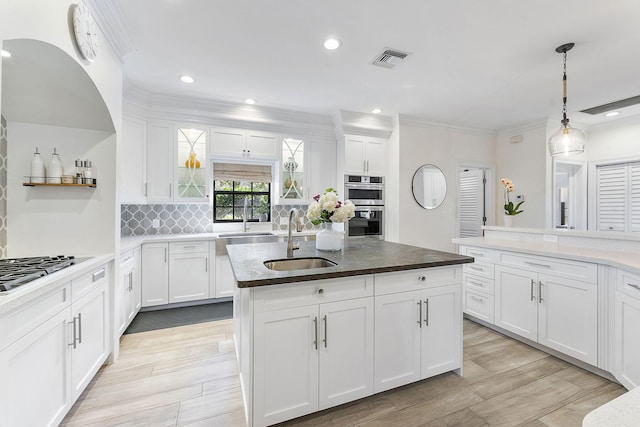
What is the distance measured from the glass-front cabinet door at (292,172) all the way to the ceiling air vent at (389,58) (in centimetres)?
186

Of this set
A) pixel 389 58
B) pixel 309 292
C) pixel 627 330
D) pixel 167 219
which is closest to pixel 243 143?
pixel 167 219

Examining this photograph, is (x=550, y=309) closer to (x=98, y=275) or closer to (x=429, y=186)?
(x=429, y=186)

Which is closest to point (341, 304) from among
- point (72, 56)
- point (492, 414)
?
point (492, 414)

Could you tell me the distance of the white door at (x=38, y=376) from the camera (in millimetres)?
1200

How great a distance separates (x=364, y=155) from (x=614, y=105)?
3387 mm

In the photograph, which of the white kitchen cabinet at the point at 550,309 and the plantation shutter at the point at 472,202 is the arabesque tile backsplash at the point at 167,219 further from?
the plantation shutter at the point at 472,202

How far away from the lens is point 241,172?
429 cm

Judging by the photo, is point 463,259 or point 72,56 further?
point 463,259

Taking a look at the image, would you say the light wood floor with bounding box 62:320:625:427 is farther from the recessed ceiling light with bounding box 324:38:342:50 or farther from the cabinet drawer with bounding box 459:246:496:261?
the recessed ceiling light with bounding box 324:38:342:50

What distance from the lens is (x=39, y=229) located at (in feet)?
6.88

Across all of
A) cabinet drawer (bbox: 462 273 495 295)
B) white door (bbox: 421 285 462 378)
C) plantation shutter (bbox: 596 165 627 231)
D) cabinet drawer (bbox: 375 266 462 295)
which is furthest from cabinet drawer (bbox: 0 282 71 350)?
plantation shutter (bbox: 596 165 627 231)

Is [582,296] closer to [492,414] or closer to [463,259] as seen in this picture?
[463,259]

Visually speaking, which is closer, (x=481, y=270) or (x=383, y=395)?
(x=383, y=395)

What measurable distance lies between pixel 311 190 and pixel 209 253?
175 centimetres
